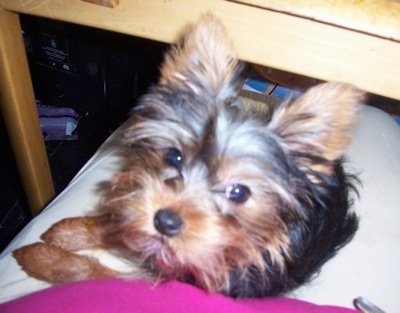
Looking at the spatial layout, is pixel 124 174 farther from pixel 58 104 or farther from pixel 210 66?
pixel 58 104

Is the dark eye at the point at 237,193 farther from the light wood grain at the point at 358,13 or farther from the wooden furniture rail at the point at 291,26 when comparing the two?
the light wood grain at the point at 358,13

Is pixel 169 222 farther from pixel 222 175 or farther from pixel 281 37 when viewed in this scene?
pixel 281 37

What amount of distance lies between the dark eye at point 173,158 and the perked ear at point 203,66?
23cm

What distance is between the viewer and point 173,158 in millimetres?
1512

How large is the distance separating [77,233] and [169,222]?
74 centimetres

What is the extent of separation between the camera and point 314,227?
164 centimetres

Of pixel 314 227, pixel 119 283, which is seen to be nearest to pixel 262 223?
pixel 314 227

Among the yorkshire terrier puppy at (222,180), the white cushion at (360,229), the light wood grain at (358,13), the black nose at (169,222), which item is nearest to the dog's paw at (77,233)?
the white cushion at (360,229)

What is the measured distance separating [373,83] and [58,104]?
292 cm

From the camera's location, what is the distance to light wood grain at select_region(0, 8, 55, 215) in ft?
5.74

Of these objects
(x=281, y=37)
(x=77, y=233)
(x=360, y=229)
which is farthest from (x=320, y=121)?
(x=77, y=233)

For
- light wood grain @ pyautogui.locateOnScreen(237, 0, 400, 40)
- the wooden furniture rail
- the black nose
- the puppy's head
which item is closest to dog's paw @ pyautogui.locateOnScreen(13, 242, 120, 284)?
the puppy's head

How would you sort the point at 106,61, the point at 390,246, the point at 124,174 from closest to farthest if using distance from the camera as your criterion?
1. the point at 124,174
2. the point at 390,246
3. the point at 106,61

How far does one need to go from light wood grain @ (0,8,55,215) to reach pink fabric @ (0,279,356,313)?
0.97m
